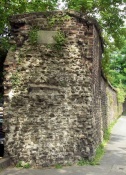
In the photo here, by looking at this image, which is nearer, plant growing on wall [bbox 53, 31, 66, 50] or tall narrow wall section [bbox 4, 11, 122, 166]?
tall narrow wall section [bbox 4, 11, 122, 166]

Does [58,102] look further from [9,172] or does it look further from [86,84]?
[9,172]

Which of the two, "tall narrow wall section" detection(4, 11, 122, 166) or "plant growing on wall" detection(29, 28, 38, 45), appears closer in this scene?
"tall narrow wall section" detection(4, 11, 122, 166)

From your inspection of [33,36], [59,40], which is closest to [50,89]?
[59,40]

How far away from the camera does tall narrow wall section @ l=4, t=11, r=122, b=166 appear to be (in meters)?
8.84

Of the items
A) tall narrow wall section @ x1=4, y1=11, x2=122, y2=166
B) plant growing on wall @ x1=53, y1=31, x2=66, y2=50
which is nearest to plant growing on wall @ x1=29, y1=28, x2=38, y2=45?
tall narrow wall section @ x1=4, y1=11, x2=122, y2=166

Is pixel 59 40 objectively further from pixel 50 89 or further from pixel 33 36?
pixel 50 89

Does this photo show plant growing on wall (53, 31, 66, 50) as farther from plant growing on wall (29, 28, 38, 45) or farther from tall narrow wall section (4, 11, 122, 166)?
plant growing on wall (29, 28, 38, 45)

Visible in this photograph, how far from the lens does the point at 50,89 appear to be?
9039 mm

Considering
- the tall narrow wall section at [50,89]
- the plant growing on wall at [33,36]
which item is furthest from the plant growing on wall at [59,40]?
the plant growing on wall at [33,36]

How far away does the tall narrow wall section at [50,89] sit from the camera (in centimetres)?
884

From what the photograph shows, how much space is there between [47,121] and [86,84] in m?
1.59

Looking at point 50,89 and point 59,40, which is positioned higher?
point 59,40

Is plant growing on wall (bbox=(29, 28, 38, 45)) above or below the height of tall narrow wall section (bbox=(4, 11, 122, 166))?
above

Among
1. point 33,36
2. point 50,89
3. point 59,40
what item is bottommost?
point 50,89
